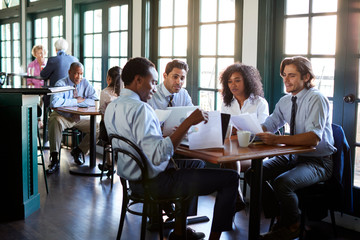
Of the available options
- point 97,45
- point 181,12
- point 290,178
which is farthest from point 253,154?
point 97,45

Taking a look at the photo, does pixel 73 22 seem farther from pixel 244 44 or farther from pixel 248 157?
pixel 248 157

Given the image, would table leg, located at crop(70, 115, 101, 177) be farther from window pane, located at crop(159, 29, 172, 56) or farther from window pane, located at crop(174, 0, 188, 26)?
window pane, located at crop(174, 0, 188, 26)

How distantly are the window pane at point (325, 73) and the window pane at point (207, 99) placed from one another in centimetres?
127

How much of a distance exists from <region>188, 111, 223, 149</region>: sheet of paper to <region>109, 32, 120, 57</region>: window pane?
3744mm

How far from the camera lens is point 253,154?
8.48 ft

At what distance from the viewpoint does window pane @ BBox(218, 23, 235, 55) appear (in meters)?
4.52

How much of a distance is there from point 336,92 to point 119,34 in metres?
3.34

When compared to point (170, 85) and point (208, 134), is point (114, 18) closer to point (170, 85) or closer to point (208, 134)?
point (170, 85)

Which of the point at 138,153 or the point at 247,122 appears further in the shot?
the point at 247,122

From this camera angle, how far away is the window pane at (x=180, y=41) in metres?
5.09

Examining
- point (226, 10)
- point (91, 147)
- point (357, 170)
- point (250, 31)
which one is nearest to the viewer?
point (357, 170)

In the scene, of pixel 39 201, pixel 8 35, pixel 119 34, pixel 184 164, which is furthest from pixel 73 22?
pixel 184 164

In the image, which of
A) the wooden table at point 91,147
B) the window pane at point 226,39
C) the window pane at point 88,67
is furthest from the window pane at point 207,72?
the window pane at point 88,67

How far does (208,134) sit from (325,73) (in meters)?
1.53
